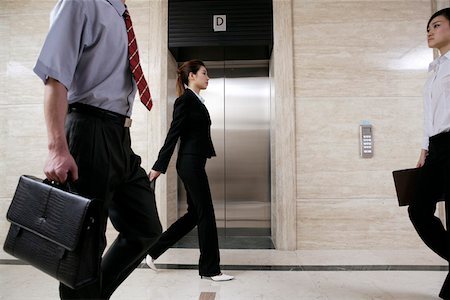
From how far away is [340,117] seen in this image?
348 cm

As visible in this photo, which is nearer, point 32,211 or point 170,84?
point 32,211

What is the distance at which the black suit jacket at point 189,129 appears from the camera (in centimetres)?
247

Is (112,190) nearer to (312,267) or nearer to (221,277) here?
(221,277)

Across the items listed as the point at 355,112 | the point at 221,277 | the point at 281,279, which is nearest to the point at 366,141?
the point at 355,112

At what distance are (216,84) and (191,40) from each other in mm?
805

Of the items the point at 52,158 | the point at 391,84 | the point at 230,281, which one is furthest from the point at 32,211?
the point at 391,84

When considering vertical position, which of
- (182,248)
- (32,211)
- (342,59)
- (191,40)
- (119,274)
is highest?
(191,40)

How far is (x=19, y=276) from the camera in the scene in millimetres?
2490

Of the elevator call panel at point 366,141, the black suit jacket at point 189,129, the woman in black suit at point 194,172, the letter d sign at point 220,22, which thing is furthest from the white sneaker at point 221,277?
the letter d sign at point 220,22

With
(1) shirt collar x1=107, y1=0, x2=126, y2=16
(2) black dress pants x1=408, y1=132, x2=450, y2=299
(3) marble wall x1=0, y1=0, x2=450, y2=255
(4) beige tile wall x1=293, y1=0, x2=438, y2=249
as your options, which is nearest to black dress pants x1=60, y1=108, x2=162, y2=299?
(1) shirt collar x1=107, y1=0, x2=126, y2=16

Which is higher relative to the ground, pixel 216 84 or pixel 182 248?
pixel 216 84

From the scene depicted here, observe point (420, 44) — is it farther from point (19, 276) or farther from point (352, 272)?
point (19, 276)

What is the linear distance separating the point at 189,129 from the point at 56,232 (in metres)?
1.52

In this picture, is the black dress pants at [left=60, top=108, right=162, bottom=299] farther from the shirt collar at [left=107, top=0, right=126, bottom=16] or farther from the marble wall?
the marble wall
